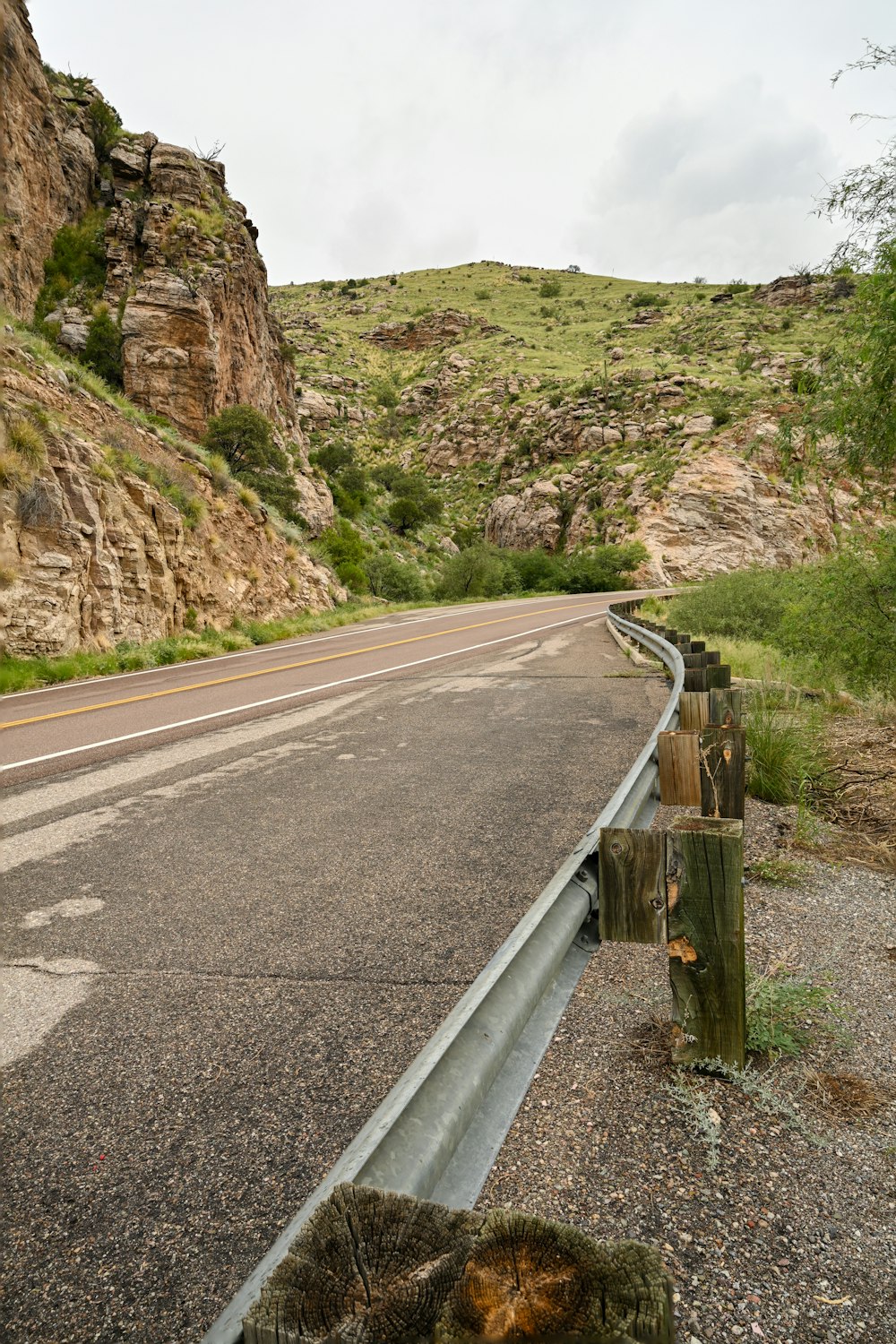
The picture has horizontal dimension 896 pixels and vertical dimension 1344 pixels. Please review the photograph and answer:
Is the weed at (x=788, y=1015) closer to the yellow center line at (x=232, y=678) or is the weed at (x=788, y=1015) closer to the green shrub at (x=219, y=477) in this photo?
the yellow center line at (x=232, y=678)

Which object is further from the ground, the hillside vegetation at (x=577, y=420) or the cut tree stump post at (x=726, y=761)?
the hillside vegetation at (x=577, y=420)

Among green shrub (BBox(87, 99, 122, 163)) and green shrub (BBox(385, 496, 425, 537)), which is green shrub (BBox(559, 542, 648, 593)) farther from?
green shrub (BBox(87, 99, 122, 163))

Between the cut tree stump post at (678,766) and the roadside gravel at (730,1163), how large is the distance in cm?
102

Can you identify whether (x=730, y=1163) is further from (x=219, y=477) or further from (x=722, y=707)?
(x=219, y=477)

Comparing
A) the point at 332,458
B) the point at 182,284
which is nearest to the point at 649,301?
the point at 332,458

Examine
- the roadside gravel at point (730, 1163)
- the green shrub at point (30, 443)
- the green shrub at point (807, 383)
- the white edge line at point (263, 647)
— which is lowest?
the roadside gravel at point (730, 1163)

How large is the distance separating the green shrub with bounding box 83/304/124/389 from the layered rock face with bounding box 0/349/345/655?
6230mm

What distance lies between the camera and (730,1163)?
6.63ft

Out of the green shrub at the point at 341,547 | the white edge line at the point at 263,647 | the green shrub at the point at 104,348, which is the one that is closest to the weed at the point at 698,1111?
the white edge line at the point at 263,647

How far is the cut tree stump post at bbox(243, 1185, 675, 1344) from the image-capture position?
33.1 inches

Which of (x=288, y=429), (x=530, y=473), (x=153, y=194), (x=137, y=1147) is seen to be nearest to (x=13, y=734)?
(x=137, y=1147)

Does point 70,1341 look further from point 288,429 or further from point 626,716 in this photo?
point 288,429

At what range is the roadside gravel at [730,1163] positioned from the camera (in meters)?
1.65

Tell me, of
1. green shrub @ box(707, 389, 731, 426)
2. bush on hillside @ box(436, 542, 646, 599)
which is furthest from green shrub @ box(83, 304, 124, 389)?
green shrub @ box(707, 389, 731, 426)
